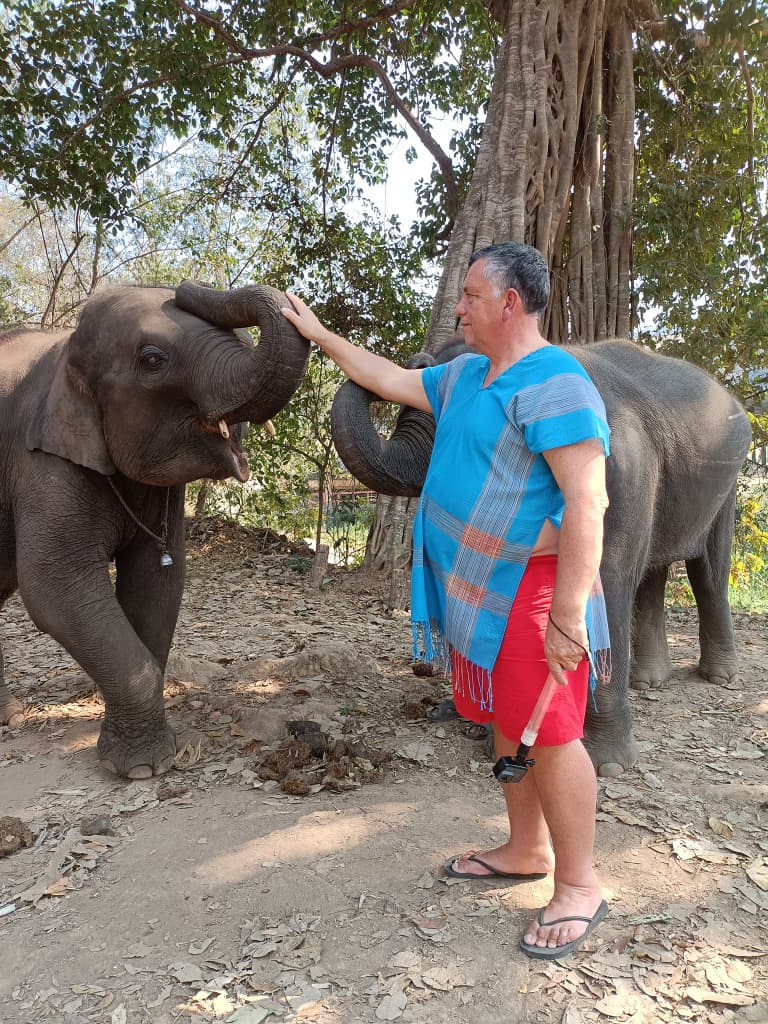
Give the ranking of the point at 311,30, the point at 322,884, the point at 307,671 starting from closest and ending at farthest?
the point at 322,884 → the point at 307,671 → the point at 311,30

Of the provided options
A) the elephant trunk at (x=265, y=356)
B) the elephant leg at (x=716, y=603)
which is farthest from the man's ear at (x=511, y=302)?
the elephant leg at (x=716, y=603)

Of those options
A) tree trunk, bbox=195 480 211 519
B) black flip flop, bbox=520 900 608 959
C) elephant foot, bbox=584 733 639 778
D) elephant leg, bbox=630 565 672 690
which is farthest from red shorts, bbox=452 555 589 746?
tree trunk, bbox=195 480 211 519

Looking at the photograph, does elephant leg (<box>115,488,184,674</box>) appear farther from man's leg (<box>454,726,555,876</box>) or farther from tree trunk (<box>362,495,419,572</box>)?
tree trunk (<box>362,495,419,572</box>)

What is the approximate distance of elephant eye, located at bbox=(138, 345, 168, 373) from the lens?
11.3 feet

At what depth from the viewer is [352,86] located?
8812 millimetres

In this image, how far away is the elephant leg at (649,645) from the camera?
5.24 m

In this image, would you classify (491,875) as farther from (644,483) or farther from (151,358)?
(151,358)

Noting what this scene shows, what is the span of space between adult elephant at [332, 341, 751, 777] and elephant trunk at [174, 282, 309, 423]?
238 millimetres

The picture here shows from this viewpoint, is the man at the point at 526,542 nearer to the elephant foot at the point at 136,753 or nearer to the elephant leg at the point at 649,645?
the elephant foot at the point at 136,753

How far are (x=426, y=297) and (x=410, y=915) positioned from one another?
281 inches

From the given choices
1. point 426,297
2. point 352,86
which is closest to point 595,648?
point 426,297

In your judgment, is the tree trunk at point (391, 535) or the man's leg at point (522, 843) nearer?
the man's leg at point (522, 843)

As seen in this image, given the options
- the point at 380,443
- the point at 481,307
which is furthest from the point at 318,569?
the point at 481,307

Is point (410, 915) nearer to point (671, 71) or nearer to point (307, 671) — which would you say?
point (307, 671)
